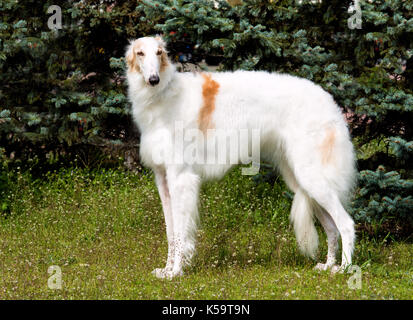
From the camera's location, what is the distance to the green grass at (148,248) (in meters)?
4.21

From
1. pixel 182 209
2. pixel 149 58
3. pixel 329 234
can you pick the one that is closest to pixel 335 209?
pixel 329 234

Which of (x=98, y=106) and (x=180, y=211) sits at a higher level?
(x=98, y=106)

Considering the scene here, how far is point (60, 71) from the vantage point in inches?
280

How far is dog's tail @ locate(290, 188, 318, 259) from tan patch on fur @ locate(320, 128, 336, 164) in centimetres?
38

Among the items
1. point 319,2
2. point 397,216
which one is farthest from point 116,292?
point 319,2

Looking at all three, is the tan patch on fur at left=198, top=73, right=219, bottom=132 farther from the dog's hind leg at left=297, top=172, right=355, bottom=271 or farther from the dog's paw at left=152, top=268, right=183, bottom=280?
the dog's paw at left=152, top=268, right=183, bottom=280

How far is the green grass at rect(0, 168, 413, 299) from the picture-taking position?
4.21 meters

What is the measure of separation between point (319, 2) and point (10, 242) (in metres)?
3.90

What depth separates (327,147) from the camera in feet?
15.6

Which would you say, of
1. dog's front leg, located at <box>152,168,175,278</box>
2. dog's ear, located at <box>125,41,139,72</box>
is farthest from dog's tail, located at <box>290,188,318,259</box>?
dog's ear, located at <box>125,41,139,72</box>

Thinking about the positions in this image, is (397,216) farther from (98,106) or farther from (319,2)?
(98,106)

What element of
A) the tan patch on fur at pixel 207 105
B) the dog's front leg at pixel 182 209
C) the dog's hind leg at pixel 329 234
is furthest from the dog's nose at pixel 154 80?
the dog's hind leg at pixel 329 234

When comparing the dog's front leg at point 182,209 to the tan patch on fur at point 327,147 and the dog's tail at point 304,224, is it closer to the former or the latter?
the dog's tail at point 304,224

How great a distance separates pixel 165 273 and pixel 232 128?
1296 millimetres
